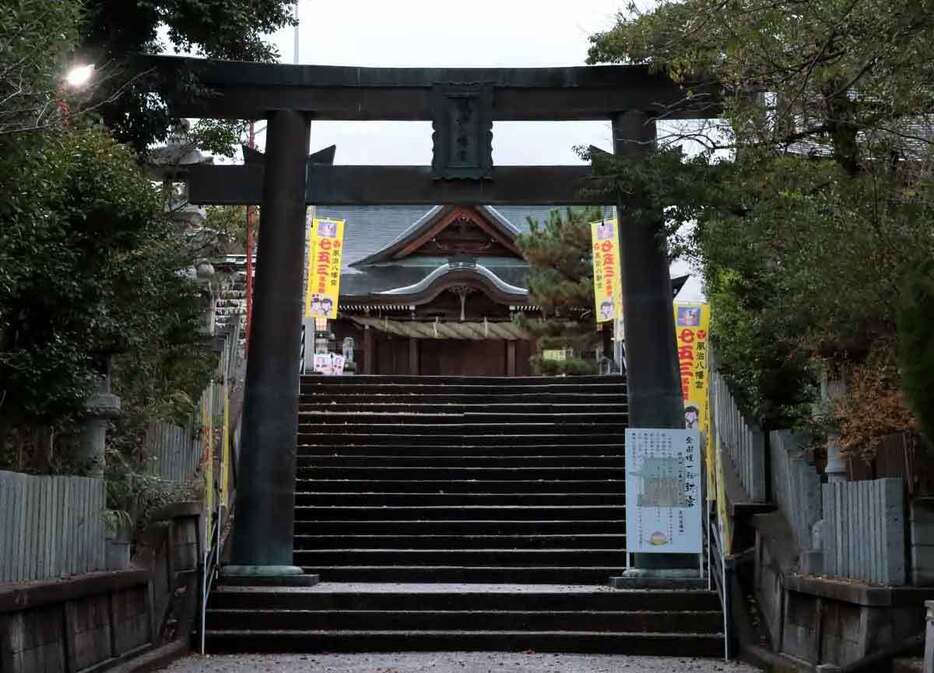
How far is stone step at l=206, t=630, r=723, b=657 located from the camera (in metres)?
11.3

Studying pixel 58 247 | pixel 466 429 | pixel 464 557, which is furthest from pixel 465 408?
pixel 58 247

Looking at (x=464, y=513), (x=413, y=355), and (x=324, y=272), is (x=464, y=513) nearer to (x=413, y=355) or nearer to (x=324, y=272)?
(x=324, y=272)

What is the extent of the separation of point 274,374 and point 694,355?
5.36m

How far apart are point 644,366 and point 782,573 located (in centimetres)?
352

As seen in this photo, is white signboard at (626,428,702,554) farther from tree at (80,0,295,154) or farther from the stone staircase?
tree at (80,0,295,154)

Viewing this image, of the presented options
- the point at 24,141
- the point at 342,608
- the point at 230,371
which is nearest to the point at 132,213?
the point at 24,141

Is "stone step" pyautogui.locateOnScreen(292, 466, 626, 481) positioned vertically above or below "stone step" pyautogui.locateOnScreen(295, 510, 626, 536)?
above

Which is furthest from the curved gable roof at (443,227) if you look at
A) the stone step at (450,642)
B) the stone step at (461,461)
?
the stone step at (450,642)

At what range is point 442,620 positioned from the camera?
11.7 metres

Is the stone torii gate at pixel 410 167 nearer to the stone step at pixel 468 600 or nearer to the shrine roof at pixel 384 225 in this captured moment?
the stone step at pixel 468 600

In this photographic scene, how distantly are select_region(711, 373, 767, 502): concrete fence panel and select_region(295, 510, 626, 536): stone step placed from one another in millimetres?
1518

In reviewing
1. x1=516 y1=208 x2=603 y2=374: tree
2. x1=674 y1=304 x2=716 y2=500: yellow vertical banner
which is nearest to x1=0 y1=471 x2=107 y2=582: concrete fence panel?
x1=674 y1=304 x2=716 y2=500: yellow vertical banner

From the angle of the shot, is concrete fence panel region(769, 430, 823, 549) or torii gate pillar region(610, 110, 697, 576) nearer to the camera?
concrete fence panel region(769, 430, 823, 549)

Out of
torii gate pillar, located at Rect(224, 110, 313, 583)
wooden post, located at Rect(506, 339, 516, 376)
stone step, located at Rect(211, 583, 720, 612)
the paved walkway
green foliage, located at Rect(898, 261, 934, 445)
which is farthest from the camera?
wooden post, located at Rect(506, 339, 516, 376)
